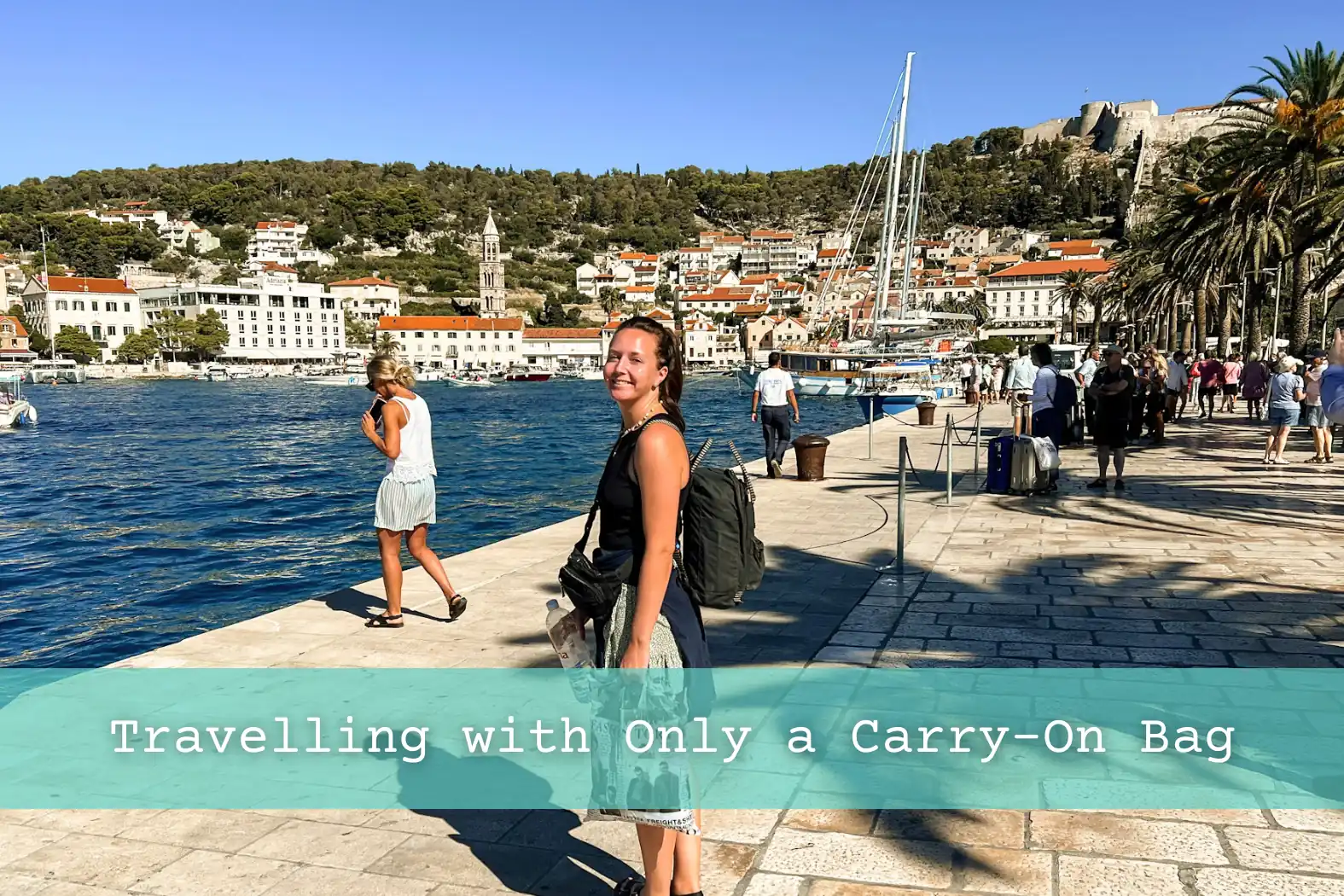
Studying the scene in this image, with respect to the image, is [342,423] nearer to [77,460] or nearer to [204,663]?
[77,460]

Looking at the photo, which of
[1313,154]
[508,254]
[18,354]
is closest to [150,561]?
[1313,154]

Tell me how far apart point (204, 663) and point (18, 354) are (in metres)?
125

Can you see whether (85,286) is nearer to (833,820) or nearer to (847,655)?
(847,655)

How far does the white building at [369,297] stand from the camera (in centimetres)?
14450

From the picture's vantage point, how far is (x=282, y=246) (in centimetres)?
17712

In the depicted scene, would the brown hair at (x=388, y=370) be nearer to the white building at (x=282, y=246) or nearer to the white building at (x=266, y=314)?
the white building at (x=266, y=314)

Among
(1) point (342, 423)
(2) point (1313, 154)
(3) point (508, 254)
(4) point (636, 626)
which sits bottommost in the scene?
(1) point (342, 423)

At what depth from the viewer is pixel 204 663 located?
541 centimetres

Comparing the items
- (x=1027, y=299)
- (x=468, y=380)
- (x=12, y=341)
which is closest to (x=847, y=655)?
(x=468, y=380)

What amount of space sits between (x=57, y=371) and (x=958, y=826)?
121008 mm

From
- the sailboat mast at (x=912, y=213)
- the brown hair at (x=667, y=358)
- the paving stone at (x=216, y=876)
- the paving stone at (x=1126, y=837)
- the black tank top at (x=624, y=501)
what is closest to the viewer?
the black tank top at (x=624, y=501)

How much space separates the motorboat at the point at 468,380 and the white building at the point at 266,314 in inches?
873

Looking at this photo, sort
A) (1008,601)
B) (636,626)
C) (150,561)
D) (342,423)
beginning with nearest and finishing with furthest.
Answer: (636,626) < (1008,601) < (150,561) < (342,423)

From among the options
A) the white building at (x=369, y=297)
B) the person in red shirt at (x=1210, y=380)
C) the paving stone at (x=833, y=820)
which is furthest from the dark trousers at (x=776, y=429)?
the white building at (x=369, y=297)
